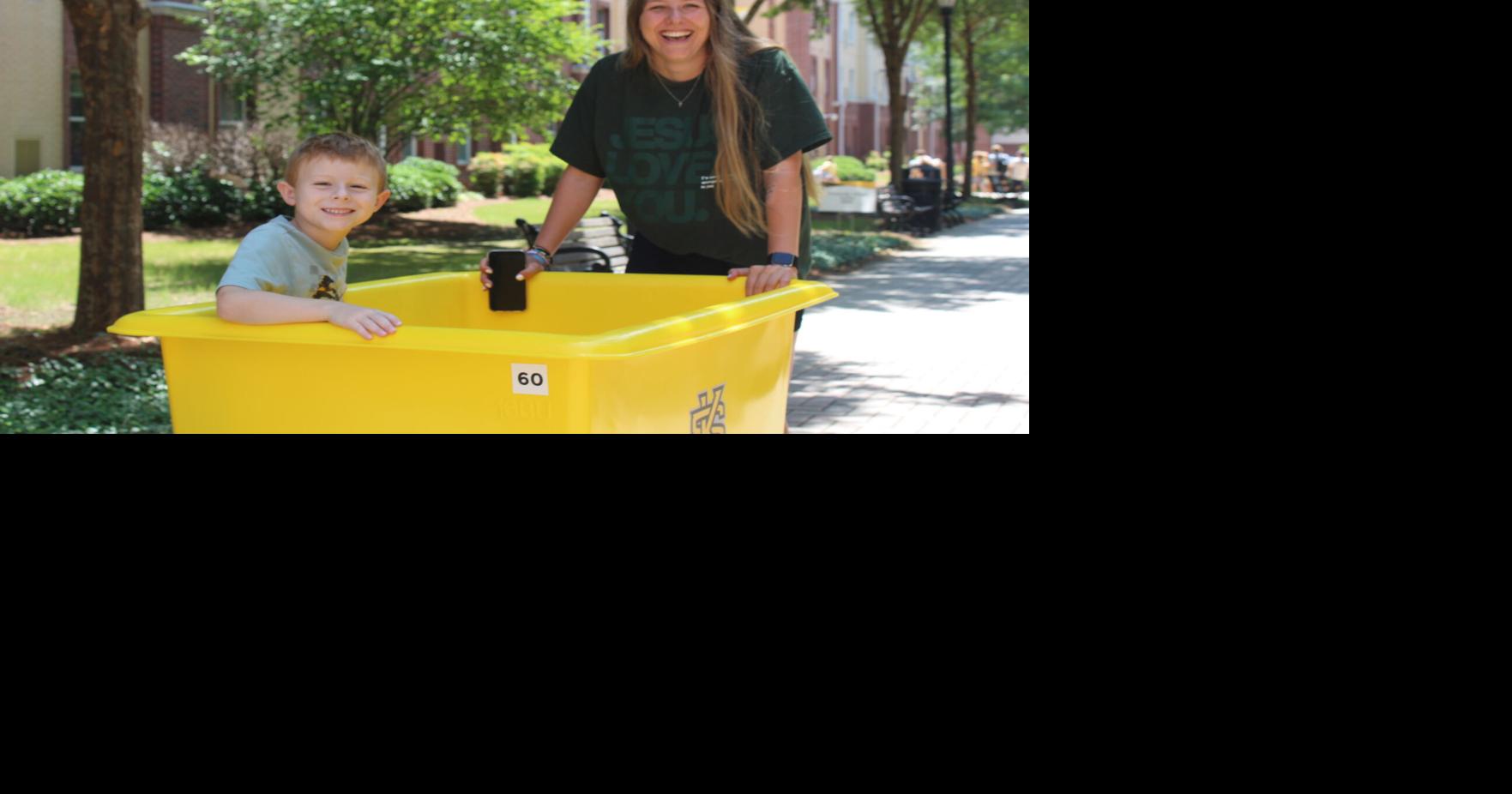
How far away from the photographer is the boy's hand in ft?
8.02

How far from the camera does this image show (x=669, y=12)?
367cm

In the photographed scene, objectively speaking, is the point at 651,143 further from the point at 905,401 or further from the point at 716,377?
the point at 905,401

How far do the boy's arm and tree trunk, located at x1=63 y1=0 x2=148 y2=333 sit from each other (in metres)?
6.70

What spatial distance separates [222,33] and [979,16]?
2216 cm

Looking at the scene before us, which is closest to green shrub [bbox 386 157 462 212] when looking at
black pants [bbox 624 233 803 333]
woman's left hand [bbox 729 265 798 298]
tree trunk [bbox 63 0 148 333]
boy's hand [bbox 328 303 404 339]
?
tree trunk [bbox 63 0 148 333]

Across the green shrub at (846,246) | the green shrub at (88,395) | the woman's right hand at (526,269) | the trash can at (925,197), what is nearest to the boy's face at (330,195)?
the woman's right hand at (526,269)

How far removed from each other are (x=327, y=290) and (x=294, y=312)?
0.51m

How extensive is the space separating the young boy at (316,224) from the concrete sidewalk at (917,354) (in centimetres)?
191

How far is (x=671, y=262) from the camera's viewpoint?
13.6 feet

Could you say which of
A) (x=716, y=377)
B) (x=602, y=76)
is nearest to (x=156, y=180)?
(x=602, y=76)

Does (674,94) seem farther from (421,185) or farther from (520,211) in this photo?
(520,211)

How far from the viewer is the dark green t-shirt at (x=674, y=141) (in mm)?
3783

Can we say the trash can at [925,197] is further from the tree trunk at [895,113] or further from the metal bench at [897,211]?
the tree trunk at [895,113]

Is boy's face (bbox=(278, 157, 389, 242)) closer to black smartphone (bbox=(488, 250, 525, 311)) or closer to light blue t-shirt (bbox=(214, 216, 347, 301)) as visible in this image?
light blue t-shirt (bbox=(214, 216, 347, 301))
